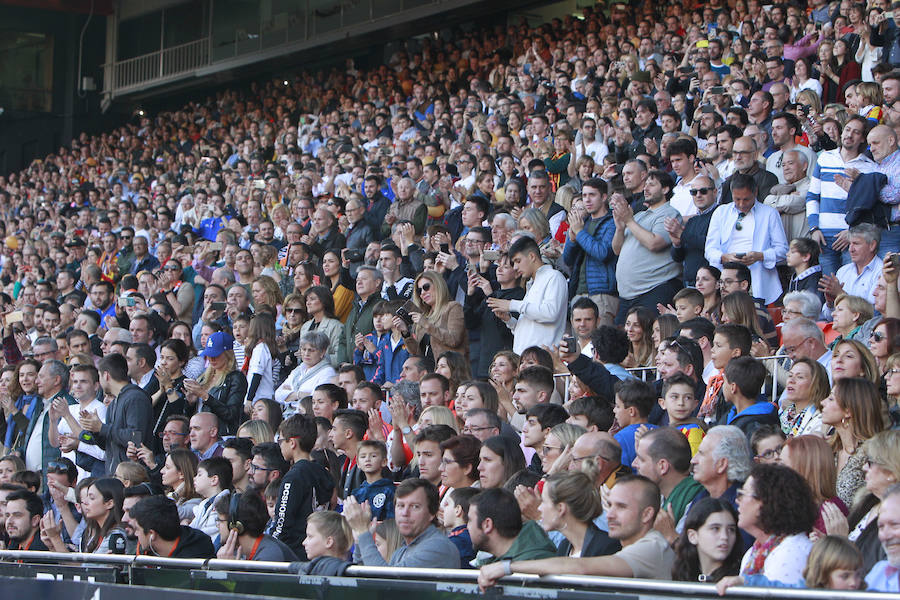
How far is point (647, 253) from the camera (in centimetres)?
833

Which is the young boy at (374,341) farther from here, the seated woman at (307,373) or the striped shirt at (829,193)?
the striped shirt at (829,193)

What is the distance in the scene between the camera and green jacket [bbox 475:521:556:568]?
449 centimetres

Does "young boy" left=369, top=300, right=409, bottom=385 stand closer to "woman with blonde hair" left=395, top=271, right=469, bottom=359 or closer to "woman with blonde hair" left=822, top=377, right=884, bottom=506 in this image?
"woman with blonde hair" left=395, top=271, right=469, bottom=359

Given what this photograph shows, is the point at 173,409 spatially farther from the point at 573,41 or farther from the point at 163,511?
the point at 573,41

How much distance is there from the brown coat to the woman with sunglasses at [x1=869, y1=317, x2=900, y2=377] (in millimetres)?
3452

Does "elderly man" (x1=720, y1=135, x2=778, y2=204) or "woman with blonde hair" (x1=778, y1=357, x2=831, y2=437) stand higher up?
"elderly man" (x1=720, y1=135, x2=778, y2=204)

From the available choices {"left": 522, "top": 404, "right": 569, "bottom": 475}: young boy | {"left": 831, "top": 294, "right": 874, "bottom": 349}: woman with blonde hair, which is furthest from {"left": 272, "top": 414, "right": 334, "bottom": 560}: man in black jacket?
{"left": 831, "top": 294, "right": 874, "bottom": 349}: woman with blonde hair

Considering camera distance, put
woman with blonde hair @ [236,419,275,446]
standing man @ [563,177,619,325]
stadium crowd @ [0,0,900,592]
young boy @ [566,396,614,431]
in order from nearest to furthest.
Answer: stadium crowd @ [0,0,900,592]
young boy @ [566,396,614,431]
woman with blonde hair @ [236,419,275,446]
standing man @ [563,177,619,325]

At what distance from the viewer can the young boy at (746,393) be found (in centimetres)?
535

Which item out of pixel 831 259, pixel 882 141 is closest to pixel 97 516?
pixel 831 259

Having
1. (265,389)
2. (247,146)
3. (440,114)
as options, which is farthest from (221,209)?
(265,389)

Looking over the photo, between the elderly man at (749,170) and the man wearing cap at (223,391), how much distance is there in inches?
158

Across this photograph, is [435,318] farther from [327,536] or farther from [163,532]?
[327,536]

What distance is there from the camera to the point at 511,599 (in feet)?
12.9
